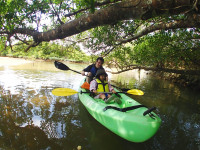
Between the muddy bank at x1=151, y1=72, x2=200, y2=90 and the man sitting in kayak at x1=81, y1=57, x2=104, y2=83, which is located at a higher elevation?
the man sitting in kayak at x1=81, y1=57, x2=104, y2=83

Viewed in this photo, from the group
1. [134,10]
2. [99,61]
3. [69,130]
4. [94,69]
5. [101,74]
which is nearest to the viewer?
[134,10]

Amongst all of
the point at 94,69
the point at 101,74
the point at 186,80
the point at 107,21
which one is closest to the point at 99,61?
the point at 94,69

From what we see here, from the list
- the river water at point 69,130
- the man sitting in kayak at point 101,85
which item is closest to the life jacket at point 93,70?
the man sitting in kayak at point 101,85

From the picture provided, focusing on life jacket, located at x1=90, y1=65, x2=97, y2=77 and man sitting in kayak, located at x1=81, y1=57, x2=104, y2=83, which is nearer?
man sitting in kayak, located at x1=81, y1=57, x2=104, y2=83

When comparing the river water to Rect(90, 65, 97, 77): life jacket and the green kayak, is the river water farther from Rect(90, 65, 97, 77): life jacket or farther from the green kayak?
Rect(90, 65, 97, 77): life jacket

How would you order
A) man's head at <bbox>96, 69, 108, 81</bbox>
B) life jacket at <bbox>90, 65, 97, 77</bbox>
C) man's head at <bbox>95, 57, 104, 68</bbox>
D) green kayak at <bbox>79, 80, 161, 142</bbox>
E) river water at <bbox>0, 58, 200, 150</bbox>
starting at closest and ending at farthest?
1. green kayak at <bbox>79, 80, 161, 142</bbox>
2. river water at <bbox>0, 58, 200, 150</bbox>
3. man's head at <bbox>96, 69, 108, 81</bbox>
4. man's head at <bbox>95, 57, 104, 68</bbox>
5. life jacket at <bbox>90, 65, 97, 77</bbox>

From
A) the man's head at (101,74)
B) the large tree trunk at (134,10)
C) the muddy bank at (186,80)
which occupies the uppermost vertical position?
the large tree trunk at (134,10)

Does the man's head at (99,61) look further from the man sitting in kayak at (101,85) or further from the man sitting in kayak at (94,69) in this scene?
the man sitting in kayak at (101,85)

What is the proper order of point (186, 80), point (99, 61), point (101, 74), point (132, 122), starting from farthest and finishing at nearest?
point (186, 80) < point (99, 61) < point (101, 74) < point (132, 122)

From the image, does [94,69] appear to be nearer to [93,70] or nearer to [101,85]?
[93,70]

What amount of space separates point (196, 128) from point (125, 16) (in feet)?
11.6

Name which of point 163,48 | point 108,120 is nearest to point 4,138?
point 108,120

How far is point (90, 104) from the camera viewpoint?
331 centimetres

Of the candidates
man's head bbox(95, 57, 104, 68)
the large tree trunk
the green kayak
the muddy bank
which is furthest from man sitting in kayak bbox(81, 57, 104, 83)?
the muddy bank
